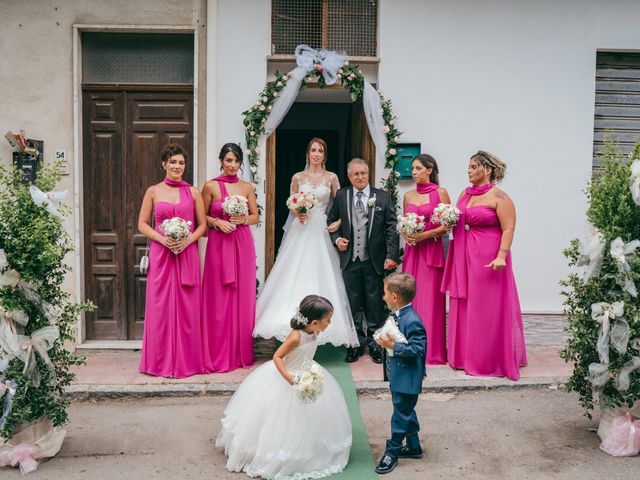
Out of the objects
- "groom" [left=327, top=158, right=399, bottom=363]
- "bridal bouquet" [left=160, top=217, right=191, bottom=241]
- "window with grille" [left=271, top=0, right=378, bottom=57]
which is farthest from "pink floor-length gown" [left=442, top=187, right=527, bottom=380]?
"bridal bouquet" [left=160, top=217, right=191, bottom=241]

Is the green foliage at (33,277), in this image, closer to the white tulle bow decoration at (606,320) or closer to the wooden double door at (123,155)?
the wooden double door at (123,155)

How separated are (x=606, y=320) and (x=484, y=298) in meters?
1.83

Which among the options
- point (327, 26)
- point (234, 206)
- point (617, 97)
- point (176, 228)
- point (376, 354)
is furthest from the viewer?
point (617, 97)

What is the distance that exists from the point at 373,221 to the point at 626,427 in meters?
3.28

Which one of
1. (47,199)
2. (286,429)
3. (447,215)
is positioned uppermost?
(47,199)

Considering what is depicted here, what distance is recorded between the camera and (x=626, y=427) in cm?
541

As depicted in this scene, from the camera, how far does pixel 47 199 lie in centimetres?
513

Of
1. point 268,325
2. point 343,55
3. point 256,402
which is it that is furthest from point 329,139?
point 256,402

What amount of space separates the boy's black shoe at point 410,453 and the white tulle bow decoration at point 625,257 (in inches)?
77.2

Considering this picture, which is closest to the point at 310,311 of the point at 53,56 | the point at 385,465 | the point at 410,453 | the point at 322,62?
the point at 385,465

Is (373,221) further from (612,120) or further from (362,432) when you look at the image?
(612,120)

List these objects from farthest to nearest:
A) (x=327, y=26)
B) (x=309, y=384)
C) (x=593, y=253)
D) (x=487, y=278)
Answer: (x=327, y=26) → (x=487, y=278) → (x=593, y=253) → (x=309, y=384)

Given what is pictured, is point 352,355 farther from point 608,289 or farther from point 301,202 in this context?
point 608,289

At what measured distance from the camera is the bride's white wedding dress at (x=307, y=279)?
7.42 metres
